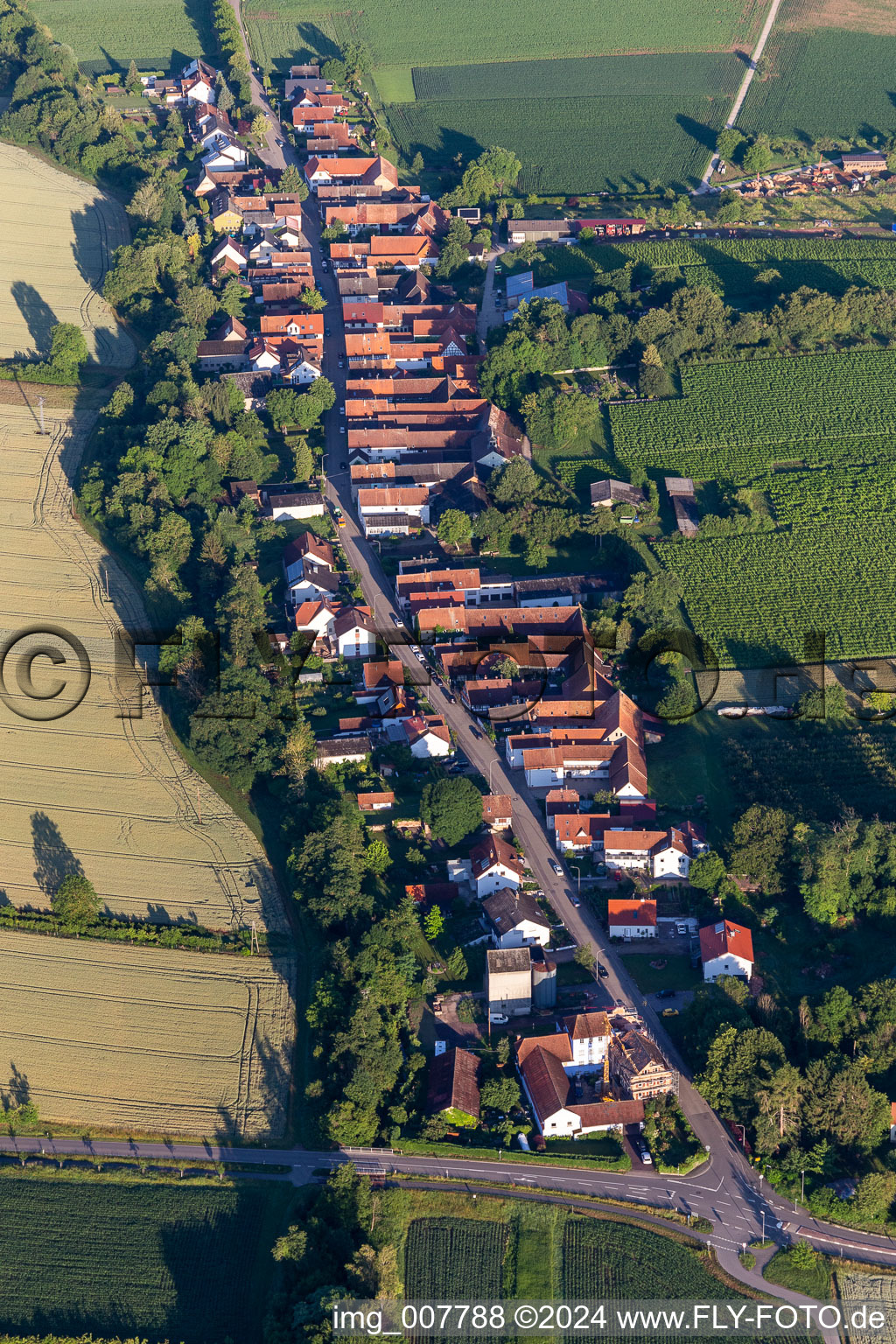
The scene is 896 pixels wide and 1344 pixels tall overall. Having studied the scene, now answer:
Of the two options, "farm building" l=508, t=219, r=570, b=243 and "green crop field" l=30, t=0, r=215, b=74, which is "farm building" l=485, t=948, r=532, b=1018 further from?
"green crop field" l=30, t=0, r=215, b=74

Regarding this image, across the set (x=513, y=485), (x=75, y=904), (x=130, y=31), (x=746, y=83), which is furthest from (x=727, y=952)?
(x=130, y=31)

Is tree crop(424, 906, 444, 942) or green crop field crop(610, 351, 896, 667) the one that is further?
green crop field crop(610, 351, 896, 667)

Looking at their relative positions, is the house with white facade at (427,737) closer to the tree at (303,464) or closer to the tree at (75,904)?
the tree at (75,904)

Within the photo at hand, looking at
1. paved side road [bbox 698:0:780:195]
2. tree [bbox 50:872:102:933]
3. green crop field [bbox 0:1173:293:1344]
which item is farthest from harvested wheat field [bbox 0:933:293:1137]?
paved side road [bbox 698:0:780:195]

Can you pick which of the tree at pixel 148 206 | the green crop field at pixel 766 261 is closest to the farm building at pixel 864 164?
the green crop field at pixel 766 261

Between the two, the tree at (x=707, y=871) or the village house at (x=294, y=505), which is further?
the village house at (x=294, y=505)
